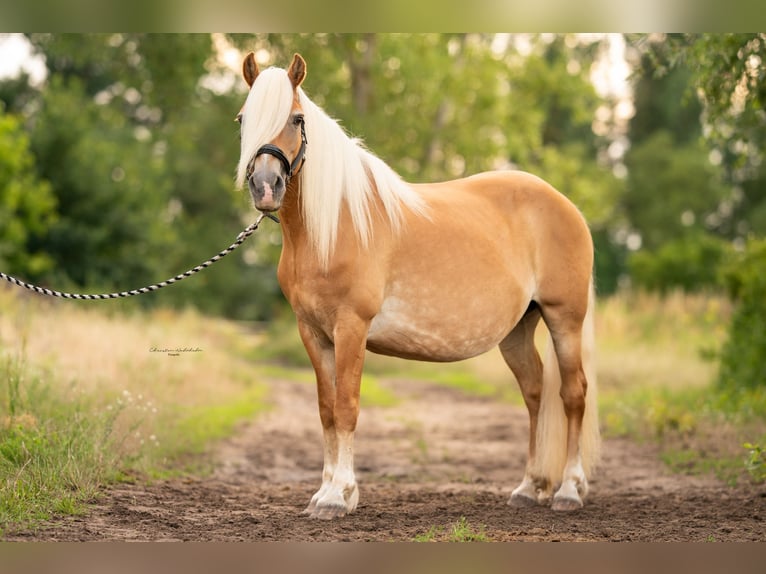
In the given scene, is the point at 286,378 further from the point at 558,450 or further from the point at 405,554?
the point at 405,554

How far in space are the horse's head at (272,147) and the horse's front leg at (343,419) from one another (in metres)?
0.88

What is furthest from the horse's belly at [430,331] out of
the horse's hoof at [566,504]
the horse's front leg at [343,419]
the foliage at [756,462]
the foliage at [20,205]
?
the foliage at [20,205]

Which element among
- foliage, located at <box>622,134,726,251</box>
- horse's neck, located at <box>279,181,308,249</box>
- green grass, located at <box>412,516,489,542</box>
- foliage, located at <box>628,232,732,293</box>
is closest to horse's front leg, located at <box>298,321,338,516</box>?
horse's neck, located at <box>279,181,308,249</box>

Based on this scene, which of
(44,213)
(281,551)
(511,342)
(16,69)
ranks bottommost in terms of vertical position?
(281,551)

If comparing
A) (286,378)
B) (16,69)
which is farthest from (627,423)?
(16,69)

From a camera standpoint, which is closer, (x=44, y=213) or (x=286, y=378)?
(x=286, y=378)

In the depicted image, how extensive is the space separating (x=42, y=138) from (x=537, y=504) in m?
15.1

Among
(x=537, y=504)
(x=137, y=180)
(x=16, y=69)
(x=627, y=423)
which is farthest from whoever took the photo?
(x=16, y=69)

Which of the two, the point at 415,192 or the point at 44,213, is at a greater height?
the point at 44,213

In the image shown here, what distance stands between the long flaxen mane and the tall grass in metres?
2.13

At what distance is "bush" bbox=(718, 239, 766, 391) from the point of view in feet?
32.6

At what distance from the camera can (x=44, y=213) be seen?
17188mm

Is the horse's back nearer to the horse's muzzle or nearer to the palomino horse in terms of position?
the palomino horse

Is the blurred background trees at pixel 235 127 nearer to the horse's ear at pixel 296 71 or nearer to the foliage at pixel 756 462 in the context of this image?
the foliage at pixel 756 462
